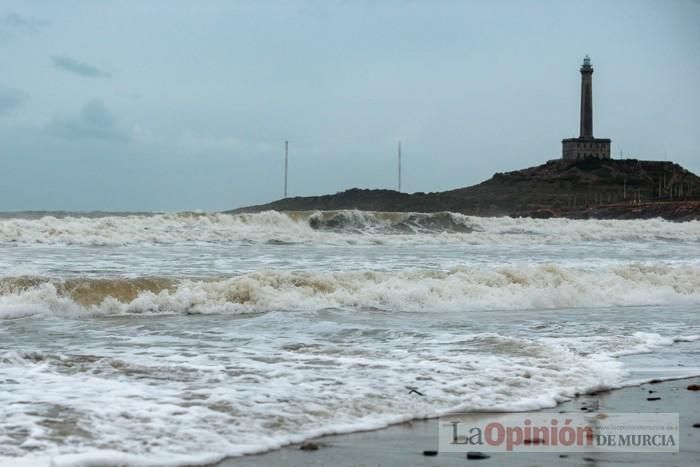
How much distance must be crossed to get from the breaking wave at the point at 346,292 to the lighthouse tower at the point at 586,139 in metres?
78.0

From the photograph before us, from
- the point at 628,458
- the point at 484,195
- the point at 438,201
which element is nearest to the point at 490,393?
the point at 628,458

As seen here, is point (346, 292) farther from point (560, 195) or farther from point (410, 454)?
point (560, 195)

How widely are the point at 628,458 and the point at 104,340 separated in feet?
18.1

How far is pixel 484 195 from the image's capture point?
3381 inches

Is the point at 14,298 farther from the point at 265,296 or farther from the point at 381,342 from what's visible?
the point at 381,342

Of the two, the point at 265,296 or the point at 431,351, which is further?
the point at 265,296

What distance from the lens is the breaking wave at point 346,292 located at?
37.4 feet

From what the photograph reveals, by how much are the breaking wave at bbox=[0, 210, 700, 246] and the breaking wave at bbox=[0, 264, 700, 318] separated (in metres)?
13.8

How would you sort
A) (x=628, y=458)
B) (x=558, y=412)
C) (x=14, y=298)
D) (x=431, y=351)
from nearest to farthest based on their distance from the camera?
(x=628, y=458) < (x=558, y=412) < (x=431, y=351) < (x=14, y=298)

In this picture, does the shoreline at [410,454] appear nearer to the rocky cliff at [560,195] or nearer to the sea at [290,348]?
the sea at [290,348]

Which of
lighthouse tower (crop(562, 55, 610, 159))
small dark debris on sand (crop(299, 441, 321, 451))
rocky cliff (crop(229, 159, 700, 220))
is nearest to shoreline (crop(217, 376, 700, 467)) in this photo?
small dark debris on sand (crop(299, 441, 321, 451))

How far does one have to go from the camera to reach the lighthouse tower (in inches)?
3529

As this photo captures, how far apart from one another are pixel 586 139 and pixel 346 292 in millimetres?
84163

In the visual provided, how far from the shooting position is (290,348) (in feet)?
26.3
